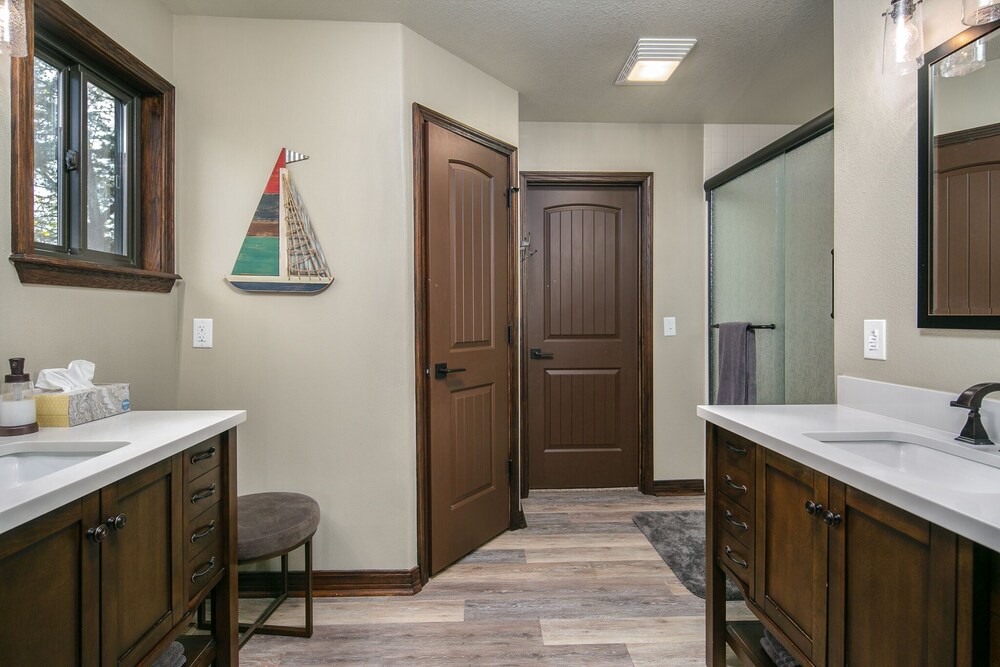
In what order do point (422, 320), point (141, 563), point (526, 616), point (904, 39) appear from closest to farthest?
point (141, 563)
point (904, 39)
point (526, 616)
point (422, 320)

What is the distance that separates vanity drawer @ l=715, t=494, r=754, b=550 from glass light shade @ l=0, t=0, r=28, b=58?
7.11ft

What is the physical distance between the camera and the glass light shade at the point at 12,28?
1.14 m

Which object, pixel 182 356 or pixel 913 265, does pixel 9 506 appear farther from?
pixel 913 265

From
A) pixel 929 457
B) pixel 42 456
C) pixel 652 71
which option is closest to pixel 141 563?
pixel 42 456

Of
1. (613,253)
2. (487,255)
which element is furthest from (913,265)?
(613,253)

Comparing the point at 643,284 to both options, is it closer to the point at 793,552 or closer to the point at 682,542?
the point at 682,542

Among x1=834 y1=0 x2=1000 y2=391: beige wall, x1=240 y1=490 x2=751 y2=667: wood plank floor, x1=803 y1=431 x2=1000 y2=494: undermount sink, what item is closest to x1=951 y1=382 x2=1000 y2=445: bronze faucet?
x1=803 y1=431 x2=1000 y2=494: undermount sink

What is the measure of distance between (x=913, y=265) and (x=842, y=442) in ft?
1.93

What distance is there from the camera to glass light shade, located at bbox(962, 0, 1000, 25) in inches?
47.0

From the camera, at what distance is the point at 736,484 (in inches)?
60.6

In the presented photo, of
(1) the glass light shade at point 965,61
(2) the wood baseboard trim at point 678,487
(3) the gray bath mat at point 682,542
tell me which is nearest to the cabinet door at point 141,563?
(3) the gray bath mat at point 682,542

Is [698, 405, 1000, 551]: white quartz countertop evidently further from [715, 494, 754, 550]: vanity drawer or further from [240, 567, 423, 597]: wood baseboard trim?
[240, 567, 423, 597]: wood baseboard trim

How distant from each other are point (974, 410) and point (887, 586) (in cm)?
54

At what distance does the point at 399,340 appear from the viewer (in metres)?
2.28
